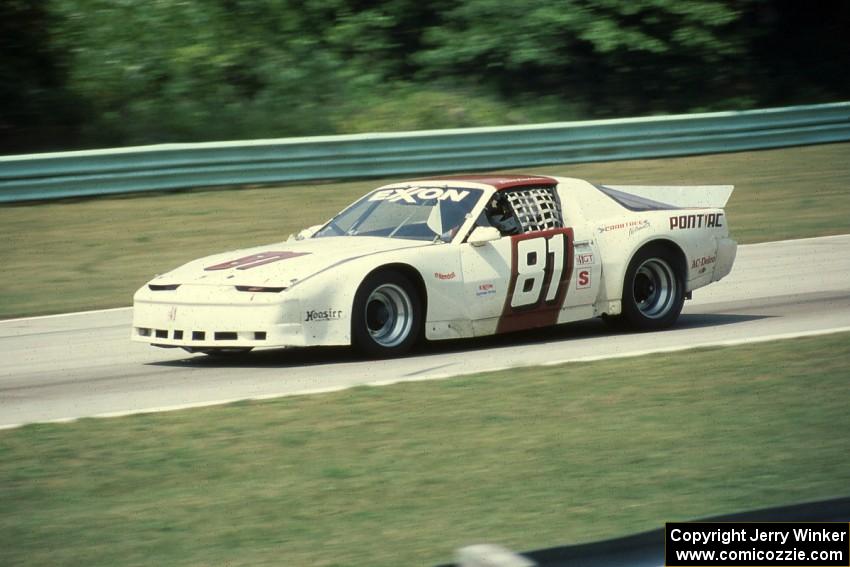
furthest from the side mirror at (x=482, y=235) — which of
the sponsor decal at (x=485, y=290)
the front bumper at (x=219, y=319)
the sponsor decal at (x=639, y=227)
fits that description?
the front bumper at (x=219, y=319)

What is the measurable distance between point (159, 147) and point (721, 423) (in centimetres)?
1108

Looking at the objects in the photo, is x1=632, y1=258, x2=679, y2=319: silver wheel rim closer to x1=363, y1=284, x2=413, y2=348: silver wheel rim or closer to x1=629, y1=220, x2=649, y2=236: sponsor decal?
x1=629, y1=220, x2=649, y2=236: sponsor decal

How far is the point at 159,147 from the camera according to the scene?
16328 millimetres

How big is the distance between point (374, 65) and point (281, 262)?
15615mm

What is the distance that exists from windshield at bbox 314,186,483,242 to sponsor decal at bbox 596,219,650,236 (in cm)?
111

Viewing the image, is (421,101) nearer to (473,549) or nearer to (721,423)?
(721,423)

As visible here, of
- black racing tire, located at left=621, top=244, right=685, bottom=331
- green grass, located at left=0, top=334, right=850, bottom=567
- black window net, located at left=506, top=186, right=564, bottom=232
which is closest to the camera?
green grass, located at left=0, top=334, right=850, bottom=567

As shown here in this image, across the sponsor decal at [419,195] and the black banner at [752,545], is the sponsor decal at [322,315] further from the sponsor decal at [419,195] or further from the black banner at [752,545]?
the black banner at [752,545]

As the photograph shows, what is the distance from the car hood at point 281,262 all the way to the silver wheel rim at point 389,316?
314 millimetres

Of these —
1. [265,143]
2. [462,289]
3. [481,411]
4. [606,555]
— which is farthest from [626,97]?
[606,555]

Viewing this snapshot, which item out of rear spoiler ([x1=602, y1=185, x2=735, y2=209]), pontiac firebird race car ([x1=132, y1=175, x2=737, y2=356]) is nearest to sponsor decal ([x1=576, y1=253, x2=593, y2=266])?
pontiac firebird race car ([x1=132, y1=175, x2=737, y2=356])

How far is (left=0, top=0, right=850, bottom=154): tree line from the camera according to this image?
64.3 ft

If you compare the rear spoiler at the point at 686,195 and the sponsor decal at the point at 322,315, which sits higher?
the rear spoiler at the point at 686,195

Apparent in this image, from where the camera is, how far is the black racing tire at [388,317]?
8750 mm
